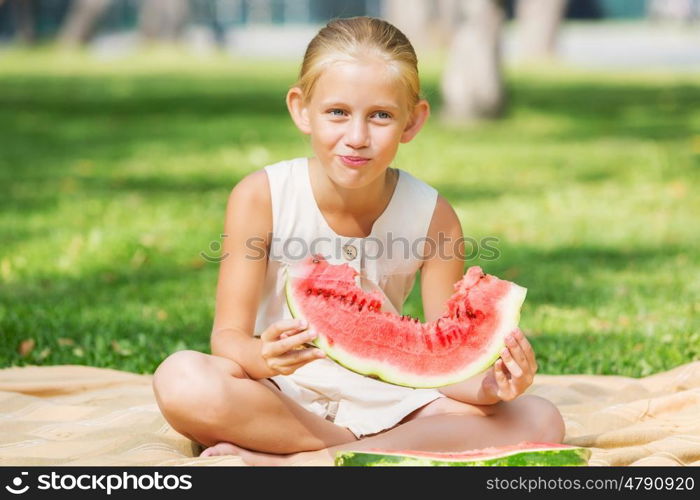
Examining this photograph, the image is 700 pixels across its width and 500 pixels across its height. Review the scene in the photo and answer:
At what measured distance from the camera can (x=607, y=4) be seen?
5297 centimetres

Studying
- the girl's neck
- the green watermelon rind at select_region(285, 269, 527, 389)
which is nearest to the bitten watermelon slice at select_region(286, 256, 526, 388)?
the green watermelon rind at select_region(285, 269, 527, 389)

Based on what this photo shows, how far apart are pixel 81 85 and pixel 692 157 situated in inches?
451

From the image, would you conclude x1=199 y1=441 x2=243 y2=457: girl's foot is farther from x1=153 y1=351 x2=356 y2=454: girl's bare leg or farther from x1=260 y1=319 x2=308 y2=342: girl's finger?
x1=260 y1=319 x2=308 y2=342: girl's finger

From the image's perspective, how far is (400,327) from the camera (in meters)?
3.71

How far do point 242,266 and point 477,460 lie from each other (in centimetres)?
101

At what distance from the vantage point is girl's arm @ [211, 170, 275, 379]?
3.84 meters

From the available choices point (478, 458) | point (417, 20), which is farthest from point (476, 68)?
point (417, 20)

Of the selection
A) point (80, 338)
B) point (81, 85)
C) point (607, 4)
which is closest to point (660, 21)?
point (607, 4)

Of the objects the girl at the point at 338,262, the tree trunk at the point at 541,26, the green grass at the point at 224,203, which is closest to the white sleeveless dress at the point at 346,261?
the girl at the point at 338,262

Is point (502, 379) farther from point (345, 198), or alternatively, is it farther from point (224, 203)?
point (224, 203)

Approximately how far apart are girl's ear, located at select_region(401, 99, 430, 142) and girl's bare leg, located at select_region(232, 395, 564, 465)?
0.89m

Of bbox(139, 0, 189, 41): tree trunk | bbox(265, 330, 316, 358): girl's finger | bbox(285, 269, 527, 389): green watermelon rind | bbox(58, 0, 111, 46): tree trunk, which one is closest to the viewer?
bbox(265, 330, 316, 358): girl's finger

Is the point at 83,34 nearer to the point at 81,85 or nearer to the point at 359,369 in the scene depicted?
the point at 81,85

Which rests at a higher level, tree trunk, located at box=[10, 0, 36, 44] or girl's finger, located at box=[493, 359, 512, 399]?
girl's finger, located at box=[493, 359, 512, 399]
